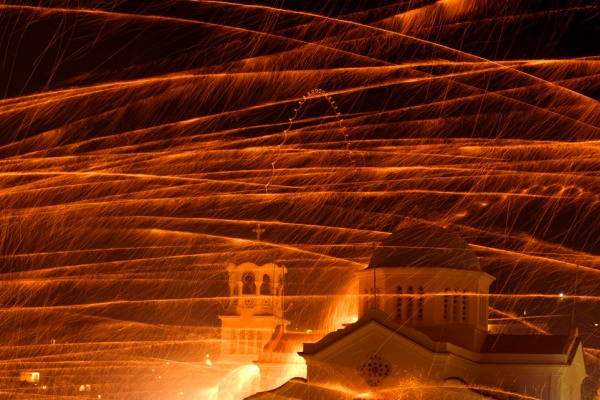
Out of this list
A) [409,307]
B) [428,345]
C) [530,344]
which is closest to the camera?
[428,345]

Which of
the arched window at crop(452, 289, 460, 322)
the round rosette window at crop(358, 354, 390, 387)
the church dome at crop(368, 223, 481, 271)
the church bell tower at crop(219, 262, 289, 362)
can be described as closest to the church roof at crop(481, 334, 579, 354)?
the arched window at crop(452, 289, 460, 322)

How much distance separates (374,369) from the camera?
4947 centimetres

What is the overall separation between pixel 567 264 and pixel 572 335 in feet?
71.7

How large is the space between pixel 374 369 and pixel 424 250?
623cm

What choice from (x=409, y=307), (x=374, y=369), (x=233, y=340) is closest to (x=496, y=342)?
(x=409, y=307)

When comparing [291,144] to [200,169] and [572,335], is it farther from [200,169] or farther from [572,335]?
[572,335]

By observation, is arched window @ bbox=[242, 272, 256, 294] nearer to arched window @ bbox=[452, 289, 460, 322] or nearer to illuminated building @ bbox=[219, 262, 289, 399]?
illuminated building @ bbox=[219, 262, 289, 399]

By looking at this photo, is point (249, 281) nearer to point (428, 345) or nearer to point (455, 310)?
point (455, 310)

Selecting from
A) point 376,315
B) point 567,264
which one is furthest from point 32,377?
point 567,264

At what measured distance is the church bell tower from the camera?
6638cm

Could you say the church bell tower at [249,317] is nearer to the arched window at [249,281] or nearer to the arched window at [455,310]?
the arched window at [249,281]

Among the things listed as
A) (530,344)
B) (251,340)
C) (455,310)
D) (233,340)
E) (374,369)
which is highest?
(233,340)

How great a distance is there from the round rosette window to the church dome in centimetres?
508

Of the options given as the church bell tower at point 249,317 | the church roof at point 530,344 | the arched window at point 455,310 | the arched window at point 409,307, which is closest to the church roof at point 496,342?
the church roof at point 530,344
